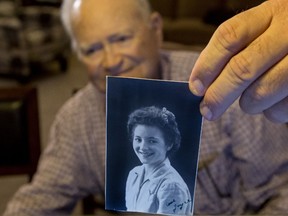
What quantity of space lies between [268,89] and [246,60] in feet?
0.10

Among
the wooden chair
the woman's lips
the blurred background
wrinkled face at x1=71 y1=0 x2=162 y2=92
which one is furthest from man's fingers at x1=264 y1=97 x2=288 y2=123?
the blurred background

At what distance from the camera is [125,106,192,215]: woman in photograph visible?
1.10 ft

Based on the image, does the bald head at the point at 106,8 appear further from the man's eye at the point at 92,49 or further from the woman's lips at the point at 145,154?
the woman's lips at the point at 145,154

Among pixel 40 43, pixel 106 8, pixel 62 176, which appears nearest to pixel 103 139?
pixel 62 176

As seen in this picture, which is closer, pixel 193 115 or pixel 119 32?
pixel 193 115

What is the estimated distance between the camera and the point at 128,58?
808 millimetres

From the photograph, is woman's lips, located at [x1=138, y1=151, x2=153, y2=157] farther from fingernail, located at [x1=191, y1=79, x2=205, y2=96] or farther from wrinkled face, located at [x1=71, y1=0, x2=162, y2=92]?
wrinkled face, located at [x1=71, y1=0, x2=162, y2=92]

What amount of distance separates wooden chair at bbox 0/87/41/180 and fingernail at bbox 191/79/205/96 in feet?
2.24

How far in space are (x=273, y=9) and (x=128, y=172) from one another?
176mm

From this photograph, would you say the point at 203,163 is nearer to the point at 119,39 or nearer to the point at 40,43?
the point at 119,39

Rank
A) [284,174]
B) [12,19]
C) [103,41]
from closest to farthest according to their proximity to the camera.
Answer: [284,174] < [103,41] < [12,19]

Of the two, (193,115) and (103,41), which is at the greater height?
(103,41)

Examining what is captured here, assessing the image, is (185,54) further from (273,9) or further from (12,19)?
(12,19)

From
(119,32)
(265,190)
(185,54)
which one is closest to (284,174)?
(265,190)
